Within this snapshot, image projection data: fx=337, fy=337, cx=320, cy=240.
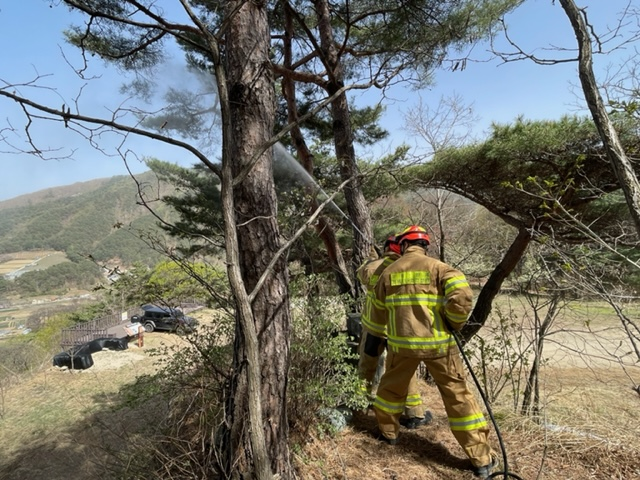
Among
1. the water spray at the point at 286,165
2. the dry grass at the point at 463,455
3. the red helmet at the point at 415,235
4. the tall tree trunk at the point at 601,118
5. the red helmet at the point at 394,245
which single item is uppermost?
the water spray at the point at 286,165

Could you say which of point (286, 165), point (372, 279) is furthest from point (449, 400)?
point (286, 165)

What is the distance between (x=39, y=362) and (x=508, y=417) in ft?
49.8

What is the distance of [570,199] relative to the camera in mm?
4906

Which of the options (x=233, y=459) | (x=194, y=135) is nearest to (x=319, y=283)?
(x=233, y=459)

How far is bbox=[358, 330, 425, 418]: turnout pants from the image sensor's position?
3.04 meters

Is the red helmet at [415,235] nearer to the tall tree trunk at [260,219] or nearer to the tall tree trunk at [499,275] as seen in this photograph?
the tall tree trunk at [260,219]

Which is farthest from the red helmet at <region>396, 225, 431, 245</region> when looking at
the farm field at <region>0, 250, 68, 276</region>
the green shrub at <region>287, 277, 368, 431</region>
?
the farm field at <region>0, 250, 68, 276</region>

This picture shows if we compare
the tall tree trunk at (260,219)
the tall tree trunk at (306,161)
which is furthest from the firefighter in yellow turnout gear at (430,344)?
the tall tree trunk at (306,161)

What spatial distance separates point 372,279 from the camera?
325 cm

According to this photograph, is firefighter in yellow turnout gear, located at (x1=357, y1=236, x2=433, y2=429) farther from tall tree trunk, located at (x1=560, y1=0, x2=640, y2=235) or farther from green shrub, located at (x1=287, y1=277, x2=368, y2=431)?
tall tree trunk, located at (x1=560, y1=0, x2=640, y2=235)

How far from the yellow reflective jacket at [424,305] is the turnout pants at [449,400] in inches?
4.3

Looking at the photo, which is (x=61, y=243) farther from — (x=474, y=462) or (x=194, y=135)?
(x=474, y=462)

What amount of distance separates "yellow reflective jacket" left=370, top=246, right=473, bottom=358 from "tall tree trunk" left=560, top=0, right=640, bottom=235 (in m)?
1.03

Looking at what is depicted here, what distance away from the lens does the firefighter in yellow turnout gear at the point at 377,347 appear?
3029 mm
